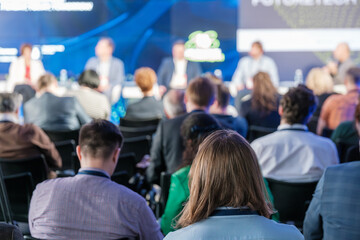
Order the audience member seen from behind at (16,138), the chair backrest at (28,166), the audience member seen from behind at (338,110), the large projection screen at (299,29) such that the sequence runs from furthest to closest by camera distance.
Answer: the large projection screen at (299,29), the audience member seen from behind at (338,110), the audience member seen from behind at (16,138), the chair backrest at (28,166)

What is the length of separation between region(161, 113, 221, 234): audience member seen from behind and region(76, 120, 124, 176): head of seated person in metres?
0.34

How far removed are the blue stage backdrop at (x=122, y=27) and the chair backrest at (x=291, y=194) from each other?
714 cm

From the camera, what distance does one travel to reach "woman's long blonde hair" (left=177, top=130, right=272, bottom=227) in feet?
4.64

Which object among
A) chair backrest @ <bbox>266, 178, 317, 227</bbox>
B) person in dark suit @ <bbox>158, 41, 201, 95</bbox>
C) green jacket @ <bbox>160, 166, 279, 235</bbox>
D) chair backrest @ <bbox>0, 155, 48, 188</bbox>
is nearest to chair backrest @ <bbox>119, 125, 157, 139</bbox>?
chair backrest @ <bbox>0, 155, 48, 188</bbox>

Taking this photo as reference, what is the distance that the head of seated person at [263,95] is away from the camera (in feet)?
17.4

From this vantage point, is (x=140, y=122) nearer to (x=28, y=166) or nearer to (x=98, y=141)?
(x=28, y=166)

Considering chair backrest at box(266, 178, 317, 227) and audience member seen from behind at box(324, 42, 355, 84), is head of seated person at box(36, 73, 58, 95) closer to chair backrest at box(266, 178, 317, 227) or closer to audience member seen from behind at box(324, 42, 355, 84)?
chair backrest at box(266, 178, 317, 227)

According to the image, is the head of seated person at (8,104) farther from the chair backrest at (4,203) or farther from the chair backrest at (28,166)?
the chair backrest at (4,203)

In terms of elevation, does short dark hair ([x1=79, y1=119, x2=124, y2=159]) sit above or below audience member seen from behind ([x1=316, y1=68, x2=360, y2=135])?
above

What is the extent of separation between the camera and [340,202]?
2049 millimetres

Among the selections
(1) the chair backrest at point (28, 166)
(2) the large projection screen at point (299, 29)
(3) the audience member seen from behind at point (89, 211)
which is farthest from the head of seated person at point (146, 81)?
(2) the large projection screen at point (299, 29)

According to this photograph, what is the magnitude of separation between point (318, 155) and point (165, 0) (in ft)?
25.2

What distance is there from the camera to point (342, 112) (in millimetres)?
5176

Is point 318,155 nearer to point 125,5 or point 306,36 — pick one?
point 306,36
